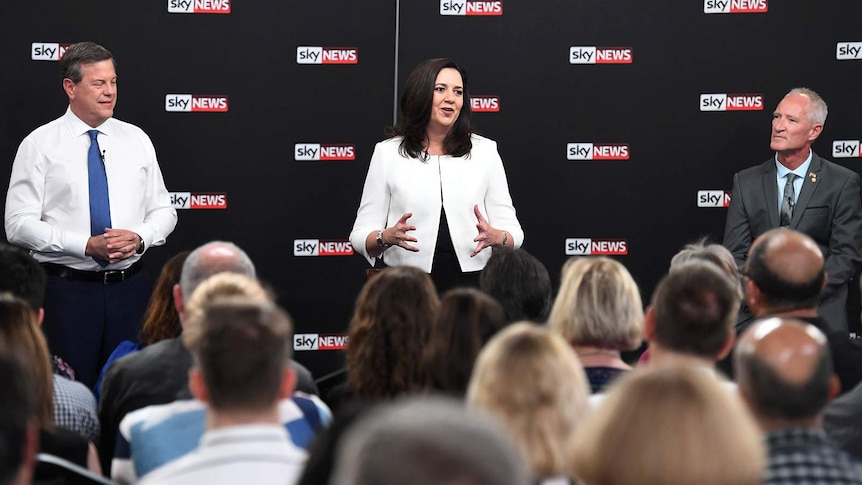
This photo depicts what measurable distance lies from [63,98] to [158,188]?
1.08m

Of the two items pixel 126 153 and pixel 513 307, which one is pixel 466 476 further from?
pixel 126 153

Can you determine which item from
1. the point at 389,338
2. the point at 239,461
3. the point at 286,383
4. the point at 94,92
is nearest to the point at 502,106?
the point at 94,92

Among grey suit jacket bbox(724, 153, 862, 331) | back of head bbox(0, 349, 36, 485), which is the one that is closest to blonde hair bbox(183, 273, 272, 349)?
back of head bbox(0, 349, 36, 485)

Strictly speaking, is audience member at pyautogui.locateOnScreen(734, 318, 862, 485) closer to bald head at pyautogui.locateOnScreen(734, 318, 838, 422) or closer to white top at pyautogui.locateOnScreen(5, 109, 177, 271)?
bald head at pyautogui.locateOnScreen(734, 318, 838, 422)

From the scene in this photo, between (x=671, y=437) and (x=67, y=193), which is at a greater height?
(x=67, y=193)

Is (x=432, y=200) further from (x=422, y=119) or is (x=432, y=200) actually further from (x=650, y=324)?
(x=650, y=324)

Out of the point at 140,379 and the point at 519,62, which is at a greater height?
the point at 519,62

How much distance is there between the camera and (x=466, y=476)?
1.21 m

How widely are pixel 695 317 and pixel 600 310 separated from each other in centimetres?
44

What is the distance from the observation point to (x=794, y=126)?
6.23 metres

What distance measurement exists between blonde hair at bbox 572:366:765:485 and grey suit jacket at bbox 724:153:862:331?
4.67 m

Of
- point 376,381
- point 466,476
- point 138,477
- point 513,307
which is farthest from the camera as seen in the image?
point 513,307

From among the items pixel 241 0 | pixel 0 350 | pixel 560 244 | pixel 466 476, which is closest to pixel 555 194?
pixel 560 244

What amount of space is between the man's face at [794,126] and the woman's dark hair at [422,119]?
1816mm
